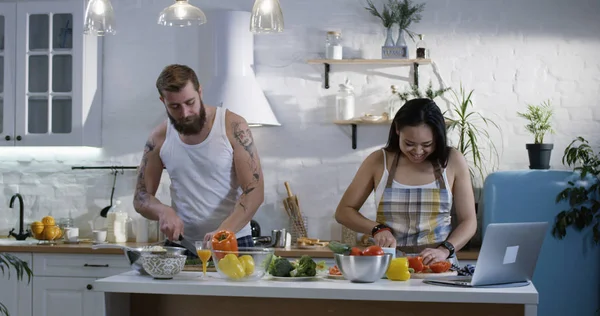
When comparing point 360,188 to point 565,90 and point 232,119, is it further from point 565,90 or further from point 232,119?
point 565,90

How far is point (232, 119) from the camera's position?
12.3ft

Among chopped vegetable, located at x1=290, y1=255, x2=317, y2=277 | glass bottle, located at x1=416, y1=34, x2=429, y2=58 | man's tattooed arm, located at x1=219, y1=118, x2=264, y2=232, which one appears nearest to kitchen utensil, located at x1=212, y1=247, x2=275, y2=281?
chopped vegetable, located at x1=290, y1=255, x2=317, y2=277

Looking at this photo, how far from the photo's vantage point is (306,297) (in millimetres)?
2781

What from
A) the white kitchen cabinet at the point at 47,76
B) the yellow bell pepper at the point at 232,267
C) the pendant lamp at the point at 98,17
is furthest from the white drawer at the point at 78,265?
the yellow bell pepper at the point at 232,267

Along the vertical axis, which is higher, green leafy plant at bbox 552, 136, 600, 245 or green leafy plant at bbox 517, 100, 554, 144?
green leafy plant at bbox 517, 100, 554, 144

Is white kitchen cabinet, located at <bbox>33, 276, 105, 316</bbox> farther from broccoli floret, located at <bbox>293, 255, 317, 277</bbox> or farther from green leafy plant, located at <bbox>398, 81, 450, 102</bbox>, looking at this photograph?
broccoli floret, located at <bbox>293, 255, 317, 277</bbox>

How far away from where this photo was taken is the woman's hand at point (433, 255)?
3.19 meters

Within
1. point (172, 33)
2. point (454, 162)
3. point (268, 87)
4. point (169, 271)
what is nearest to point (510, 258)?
point (454, 162)

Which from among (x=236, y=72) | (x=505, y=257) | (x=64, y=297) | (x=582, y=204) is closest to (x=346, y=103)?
(x=236, y=72)

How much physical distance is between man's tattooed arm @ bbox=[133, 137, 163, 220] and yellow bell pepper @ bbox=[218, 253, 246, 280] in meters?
0.98

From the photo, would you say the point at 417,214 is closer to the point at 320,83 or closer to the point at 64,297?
the point at 320,83

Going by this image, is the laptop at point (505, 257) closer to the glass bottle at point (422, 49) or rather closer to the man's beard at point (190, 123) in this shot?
the man's beard at point (190, 123)

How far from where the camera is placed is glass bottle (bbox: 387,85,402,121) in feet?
18.1

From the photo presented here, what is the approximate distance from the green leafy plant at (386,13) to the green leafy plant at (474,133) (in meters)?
0.61
